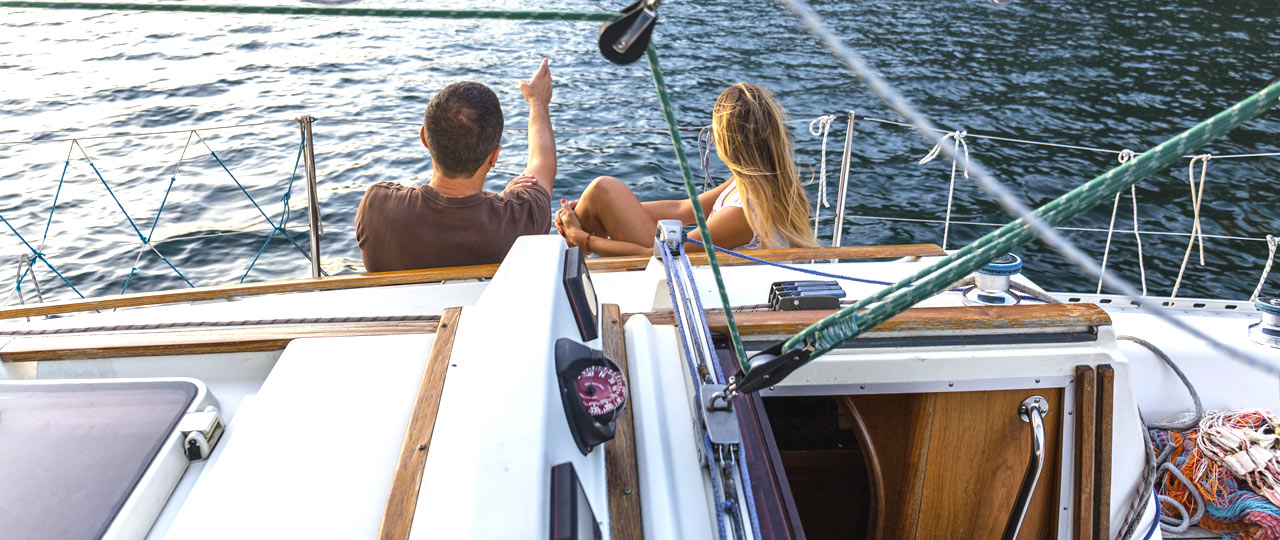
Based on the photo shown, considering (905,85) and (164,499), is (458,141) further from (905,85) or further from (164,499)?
(905,85)

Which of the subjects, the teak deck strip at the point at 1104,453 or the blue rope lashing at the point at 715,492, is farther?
the teak deck strip at the point at 1104,453

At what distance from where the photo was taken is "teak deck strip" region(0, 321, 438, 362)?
56.5 inches

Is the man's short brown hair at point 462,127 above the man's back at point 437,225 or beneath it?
above

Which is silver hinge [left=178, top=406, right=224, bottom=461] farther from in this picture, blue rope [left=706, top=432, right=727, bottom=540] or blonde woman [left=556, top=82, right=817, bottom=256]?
blonde woman [left=556, top=82, right=817, bottom=256]

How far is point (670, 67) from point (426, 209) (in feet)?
21.0

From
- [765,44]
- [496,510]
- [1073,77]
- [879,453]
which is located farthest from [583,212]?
[1073,77]

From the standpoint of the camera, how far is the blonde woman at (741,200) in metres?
2.39

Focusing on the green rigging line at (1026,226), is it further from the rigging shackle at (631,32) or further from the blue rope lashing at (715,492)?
the rigging shackle at (631,32)

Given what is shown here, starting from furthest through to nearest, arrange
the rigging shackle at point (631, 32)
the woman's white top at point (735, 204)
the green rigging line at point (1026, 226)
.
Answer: the woman's white top at point (735, 204)
the rigging shackle at point (631, 32)
the green rigging line at point (1026, 226)

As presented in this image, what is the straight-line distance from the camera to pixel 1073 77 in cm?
840

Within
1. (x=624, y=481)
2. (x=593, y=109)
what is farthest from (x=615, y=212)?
(x=593, y=109)

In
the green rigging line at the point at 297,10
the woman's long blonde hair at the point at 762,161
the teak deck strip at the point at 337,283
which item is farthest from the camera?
the woman's long blonde hair at the point at 762,161

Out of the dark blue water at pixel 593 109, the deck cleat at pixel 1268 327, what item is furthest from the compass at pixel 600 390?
the dark blue water at pixel 593 109

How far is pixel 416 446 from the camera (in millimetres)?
1076
